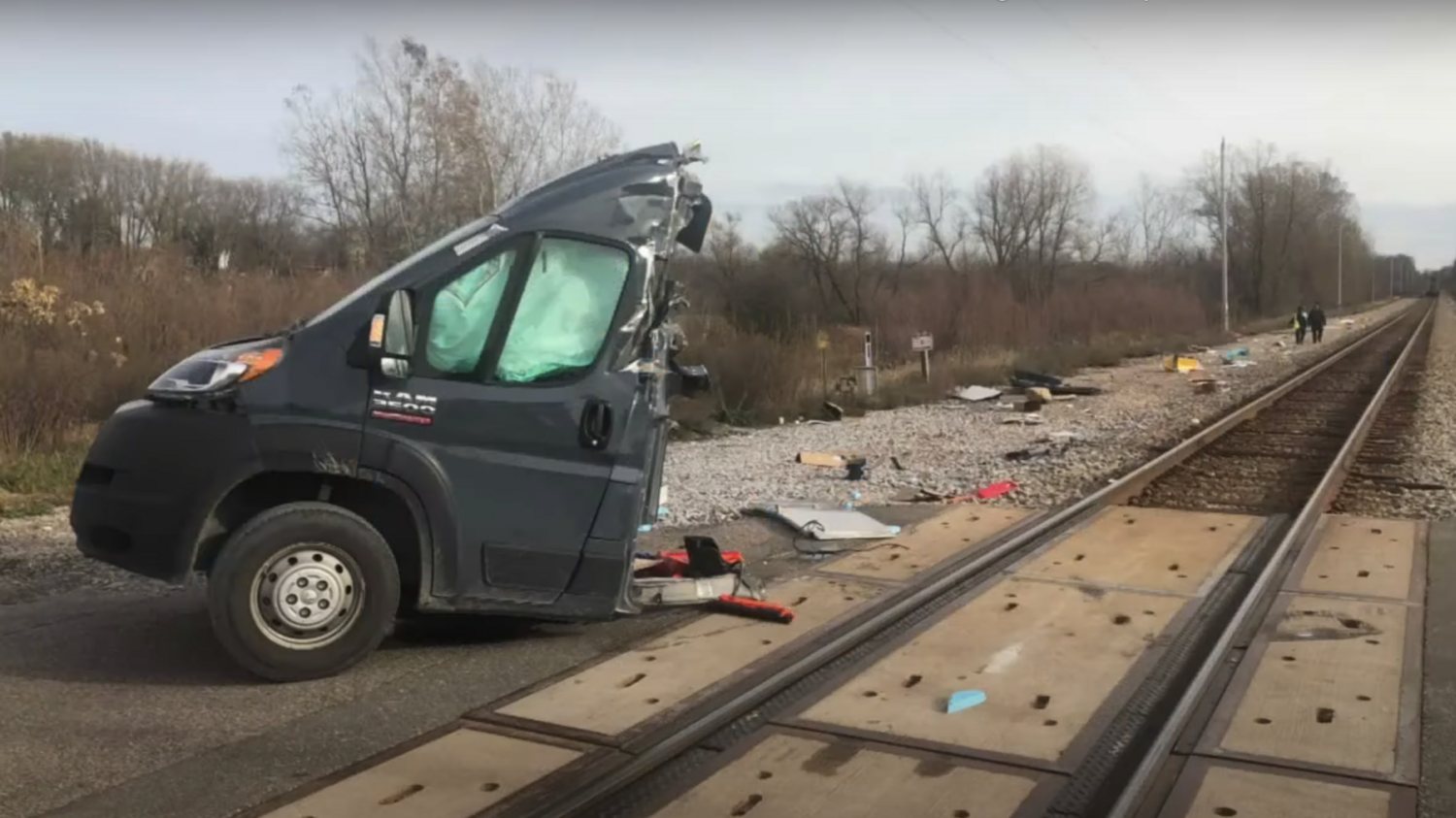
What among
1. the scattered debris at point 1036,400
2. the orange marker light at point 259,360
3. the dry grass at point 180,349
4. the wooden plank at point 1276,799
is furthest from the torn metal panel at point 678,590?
the scattered debris at point 1036,400

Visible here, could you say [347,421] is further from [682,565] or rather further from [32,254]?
[32,254]

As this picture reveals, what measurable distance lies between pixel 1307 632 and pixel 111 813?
18.6ft

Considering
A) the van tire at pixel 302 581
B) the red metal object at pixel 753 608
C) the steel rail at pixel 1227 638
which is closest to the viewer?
the steel rail at pixel 1227 638

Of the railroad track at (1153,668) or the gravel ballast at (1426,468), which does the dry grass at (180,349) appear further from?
the gravel ballast at (1426,468)

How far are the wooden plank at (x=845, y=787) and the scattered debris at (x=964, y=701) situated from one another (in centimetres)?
59

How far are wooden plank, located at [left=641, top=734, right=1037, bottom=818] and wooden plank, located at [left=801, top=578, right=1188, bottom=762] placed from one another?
0.29 metres

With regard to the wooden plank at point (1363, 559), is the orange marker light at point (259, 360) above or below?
above

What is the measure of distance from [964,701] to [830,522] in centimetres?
442

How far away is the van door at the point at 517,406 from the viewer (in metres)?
5.70

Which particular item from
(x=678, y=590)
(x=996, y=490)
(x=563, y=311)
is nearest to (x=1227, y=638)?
(x=678, y=590)

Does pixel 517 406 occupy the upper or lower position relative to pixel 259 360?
lower

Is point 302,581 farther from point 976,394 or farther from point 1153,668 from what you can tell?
point 976,394

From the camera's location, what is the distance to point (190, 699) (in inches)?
211

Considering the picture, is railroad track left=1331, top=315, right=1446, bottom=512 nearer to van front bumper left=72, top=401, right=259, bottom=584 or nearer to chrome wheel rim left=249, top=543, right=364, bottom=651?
chrome wheel rim left=249, top=543, right=364, bottom=651
